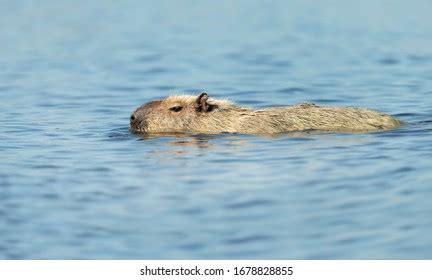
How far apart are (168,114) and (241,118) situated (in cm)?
109

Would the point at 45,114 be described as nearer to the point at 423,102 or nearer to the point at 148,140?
the point at 148,140

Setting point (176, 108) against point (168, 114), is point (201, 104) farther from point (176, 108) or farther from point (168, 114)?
point (168, 114)

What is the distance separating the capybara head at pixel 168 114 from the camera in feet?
44.6

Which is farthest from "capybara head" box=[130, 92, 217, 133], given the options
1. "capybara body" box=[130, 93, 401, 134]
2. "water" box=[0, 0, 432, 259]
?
"water" box=[0, 0, 432, 259]

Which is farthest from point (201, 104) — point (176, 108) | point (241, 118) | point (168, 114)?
point (241, 118)

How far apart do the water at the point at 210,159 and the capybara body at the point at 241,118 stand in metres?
0.28

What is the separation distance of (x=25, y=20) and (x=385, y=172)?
18.9m

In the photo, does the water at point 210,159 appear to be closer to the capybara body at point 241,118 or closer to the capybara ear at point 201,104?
the capybara body at point 241,118

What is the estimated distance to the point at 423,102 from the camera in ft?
55.0

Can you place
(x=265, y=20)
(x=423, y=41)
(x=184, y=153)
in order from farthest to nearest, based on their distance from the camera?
(x=265, y=20) → (x=423, y=41) → (x=184, y=153)

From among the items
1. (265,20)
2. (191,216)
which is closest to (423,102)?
(191,216)

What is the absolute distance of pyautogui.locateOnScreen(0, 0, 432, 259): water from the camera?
28.5 feet
